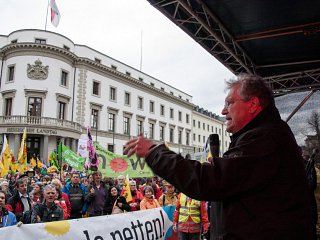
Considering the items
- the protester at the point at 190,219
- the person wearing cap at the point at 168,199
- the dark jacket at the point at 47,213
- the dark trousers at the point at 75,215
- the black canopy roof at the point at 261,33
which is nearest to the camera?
the black canopy roof at the point at 261,33

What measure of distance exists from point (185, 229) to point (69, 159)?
9.38 metres

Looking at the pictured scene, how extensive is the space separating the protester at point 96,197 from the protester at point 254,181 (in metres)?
7.42

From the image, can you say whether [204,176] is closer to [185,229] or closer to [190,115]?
[185,229]

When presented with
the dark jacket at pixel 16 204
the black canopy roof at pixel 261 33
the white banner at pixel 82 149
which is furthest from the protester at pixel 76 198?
the white banner at pixel 82 149

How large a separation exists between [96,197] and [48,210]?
2.86 metres

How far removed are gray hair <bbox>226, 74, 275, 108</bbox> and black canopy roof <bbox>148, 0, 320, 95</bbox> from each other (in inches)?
152

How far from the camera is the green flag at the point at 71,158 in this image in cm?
1427

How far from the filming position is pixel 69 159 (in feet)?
47.3

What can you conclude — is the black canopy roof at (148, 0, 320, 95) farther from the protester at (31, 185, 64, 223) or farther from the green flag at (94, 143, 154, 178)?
the green flag at (94, 143, 154, 178)

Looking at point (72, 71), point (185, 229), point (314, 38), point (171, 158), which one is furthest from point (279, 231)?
point (72, 71)

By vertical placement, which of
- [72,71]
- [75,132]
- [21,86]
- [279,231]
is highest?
[72,71]

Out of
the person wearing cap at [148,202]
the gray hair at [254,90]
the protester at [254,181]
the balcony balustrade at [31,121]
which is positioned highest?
the balcony balustrade at [31,121]

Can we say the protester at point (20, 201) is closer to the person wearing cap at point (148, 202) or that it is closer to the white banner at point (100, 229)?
the person wearing cap at point (148, 202)

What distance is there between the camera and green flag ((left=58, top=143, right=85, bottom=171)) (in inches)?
Result: 562
